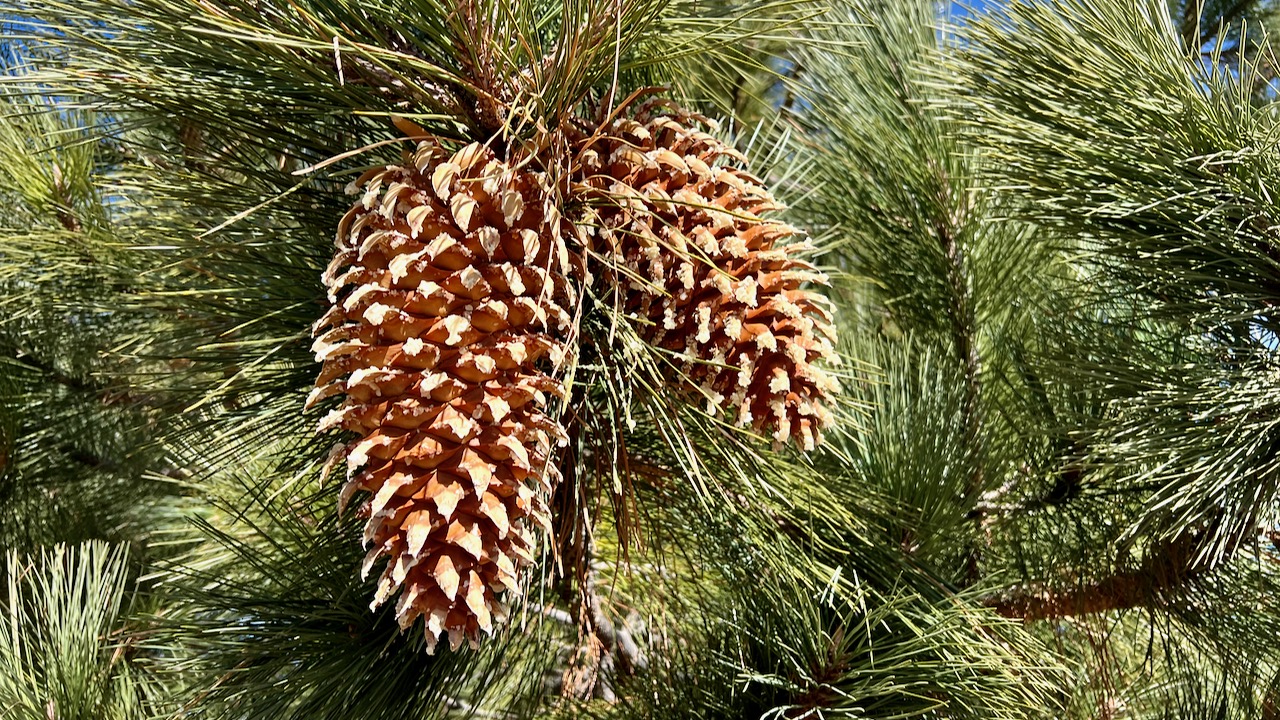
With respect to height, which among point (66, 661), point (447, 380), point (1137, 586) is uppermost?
point (447, 380)

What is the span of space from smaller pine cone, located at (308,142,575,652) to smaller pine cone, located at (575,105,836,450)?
3.4 inches

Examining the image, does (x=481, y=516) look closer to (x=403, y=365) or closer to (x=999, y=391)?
(x=403, y=365)

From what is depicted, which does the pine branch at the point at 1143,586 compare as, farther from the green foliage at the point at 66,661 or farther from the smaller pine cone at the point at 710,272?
the green foliage at the point at 66,661

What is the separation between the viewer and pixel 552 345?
0.69 m

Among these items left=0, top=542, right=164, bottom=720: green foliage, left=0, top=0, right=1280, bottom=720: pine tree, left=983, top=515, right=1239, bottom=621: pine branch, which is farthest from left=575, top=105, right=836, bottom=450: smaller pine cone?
left=0, top=542, right=164, bottom=720: green foliage

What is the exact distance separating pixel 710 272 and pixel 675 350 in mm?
84

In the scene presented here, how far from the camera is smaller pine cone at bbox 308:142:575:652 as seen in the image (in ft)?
2.09

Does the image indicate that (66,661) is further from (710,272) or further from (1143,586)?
(1143,586)

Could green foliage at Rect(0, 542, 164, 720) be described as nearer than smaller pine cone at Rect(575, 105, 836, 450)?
No

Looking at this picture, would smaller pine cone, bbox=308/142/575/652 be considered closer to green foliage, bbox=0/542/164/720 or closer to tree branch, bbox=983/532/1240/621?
green foliage, bbox=0/542/164/720

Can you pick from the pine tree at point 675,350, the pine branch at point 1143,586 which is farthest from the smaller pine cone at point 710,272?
the pine branch at point 1143,586

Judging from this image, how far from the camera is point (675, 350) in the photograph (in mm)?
818

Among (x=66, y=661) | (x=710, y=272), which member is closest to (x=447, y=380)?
(x=710, y=272)

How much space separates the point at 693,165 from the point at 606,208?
0.25ft
